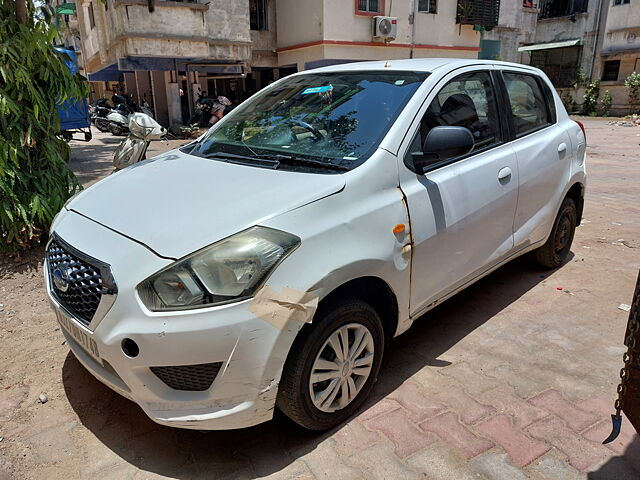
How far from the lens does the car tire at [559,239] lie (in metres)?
4.25

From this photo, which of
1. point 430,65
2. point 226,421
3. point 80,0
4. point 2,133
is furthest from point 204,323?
point 80,0

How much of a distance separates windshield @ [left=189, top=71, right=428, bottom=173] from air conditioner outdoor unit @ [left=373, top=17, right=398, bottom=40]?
16187 mm

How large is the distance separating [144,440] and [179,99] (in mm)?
17164

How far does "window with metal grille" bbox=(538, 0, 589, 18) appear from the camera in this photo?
28388 millimetres

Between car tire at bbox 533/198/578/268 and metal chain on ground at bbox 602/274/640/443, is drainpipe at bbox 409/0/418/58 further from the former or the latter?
metal chain on ground at bbox 602/274/640/443

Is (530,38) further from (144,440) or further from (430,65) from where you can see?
(144,440)

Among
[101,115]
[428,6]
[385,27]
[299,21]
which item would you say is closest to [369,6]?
[385,27]

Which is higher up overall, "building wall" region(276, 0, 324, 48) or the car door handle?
"building wall" region(276, 0, 324, 48)

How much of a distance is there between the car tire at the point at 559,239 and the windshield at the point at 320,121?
2.09 m

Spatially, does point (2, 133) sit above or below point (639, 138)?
above

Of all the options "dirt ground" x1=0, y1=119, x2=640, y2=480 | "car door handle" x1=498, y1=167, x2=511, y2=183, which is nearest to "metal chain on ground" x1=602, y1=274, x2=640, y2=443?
"dirt ground" x1=0, y1=119, x2=640, y2=480

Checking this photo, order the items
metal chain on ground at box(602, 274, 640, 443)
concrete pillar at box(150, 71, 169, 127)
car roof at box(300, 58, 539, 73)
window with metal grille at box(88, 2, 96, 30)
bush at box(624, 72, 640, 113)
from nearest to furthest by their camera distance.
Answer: metal chain on ground at box(602, 274, 640, 443) < car roof at box(300, 58, 539, 73) < window with metal grille at box(88, 2, 96, 30) < concrete pillar at box(150, 71, 169, 127) < bush at box(624, 72, 640, 113)

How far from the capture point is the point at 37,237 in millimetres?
4645

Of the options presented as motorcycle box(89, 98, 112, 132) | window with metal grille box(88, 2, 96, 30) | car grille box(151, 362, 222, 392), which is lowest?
motorcycle box(89, 98, 112, 132)
